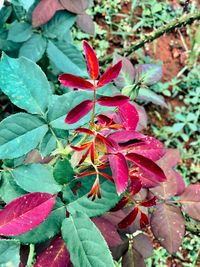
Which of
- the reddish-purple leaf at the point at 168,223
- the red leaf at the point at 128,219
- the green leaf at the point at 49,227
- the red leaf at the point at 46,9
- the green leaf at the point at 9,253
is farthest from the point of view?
the red leaf at the point at 46,9

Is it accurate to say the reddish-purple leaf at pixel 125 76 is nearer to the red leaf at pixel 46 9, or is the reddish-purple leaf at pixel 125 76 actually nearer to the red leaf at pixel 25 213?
the red leaf at pixel 46 9

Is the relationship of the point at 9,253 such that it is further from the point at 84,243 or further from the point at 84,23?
the point at 84,23

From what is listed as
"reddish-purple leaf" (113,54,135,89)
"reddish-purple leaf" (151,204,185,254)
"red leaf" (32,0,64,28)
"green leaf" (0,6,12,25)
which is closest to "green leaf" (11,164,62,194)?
"reddish-purple leaf" (151,204,185,254)

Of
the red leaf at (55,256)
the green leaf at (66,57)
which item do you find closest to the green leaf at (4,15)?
the green leaf at (66,57)

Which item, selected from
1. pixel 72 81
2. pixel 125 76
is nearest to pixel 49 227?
pixel 72 81

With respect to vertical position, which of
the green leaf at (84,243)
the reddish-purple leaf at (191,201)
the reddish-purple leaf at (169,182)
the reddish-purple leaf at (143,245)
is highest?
the green leaf at (84,243)

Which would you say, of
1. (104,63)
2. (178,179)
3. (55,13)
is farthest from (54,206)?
(104,63)
